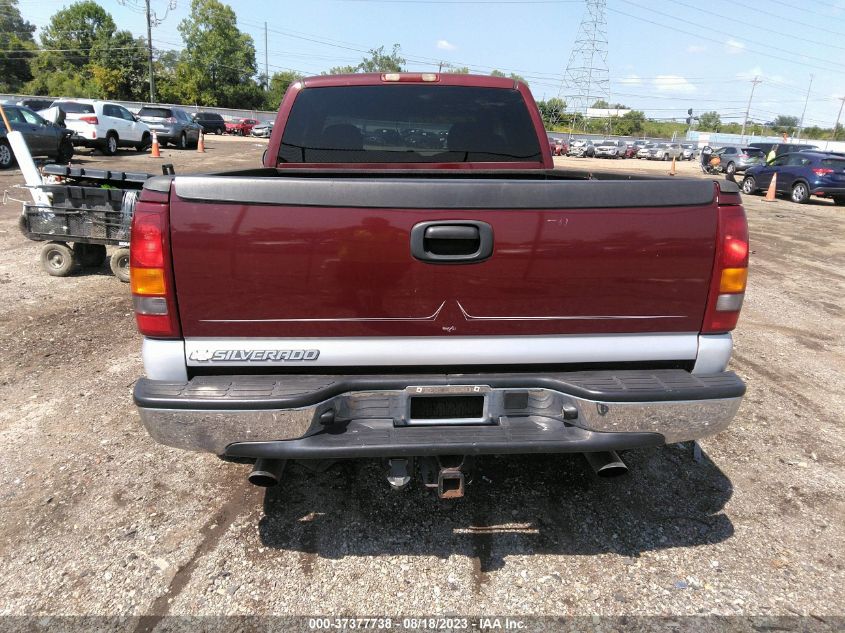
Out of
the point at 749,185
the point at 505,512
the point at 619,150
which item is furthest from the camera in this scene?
the point at 619,150

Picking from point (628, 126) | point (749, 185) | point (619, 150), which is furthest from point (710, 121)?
point (749, 185)

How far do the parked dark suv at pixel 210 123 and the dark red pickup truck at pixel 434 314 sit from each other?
4480cm

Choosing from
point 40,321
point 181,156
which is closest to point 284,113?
point 40,321

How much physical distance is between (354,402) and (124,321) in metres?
4.38

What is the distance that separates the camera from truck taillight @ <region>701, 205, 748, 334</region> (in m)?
2.29

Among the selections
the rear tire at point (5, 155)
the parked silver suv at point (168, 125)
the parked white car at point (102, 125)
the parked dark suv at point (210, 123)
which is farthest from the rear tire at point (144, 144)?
the parked dark suv at point (210, 123)

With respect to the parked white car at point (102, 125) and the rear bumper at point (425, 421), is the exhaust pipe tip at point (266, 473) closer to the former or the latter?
the rear bumper at point (425, 421)

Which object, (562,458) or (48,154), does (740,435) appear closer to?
(562,458)

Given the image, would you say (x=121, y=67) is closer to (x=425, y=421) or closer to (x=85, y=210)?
(x=85, y=210)

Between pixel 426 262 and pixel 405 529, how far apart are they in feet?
4.71

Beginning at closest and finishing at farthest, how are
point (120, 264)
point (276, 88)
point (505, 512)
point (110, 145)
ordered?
point (505, 512) < point (120, 264) < point (110, 145) < point (276, 88)

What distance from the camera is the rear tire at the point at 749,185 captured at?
67.2 ft

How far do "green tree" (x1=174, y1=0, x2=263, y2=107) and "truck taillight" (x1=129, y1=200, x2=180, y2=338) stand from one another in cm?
7997

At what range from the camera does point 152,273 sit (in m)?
2.17
